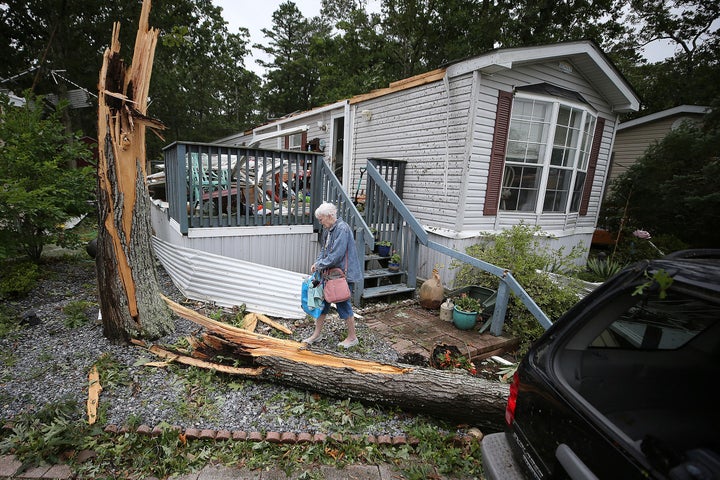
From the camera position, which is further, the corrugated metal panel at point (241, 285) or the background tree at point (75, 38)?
the background tree at point (75, 38)

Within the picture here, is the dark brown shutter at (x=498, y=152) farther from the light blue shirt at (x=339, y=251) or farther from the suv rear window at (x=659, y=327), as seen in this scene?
the light blue shirt at (x=339, y=251)

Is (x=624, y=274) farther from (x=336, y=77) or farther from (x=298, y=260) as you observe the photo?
(x=336, y=77)

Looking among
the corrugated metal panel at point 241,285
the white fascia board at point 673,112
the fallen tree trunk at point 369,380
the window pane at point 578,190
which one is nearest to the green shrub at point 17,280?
the corrugated metal panel at point 241,285

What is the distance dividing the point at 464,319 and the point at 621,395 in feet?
7.77

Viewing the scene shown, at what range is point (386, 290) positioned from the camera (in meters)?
4.84

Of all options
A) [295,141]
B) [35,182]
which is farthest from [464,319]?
[295,141]

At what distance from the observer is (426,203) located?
5.99 metres

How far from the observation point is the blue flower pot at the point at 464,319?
4008mm

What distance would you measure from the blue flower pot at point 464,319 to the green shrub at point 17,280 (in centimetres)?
571

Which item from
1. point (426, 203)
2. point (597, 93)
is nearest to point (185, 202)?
point (426, 203)

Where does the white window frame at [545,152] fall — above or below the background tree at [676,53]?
below

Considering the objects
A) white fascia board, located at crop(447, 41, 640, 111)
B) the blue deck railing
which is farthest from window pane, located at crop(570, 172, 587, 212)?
the blue deck railing

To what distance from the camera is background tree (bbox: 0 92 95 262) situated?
13.4ft

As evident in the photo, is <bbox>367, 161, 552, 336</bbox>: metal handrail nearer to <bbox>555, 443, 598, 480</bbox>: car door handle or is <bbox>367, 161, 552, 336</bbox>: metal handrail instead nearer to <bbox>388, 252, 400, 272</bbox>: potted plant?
<bbox>388, 252, 400, 272</bbox>: potted plant
